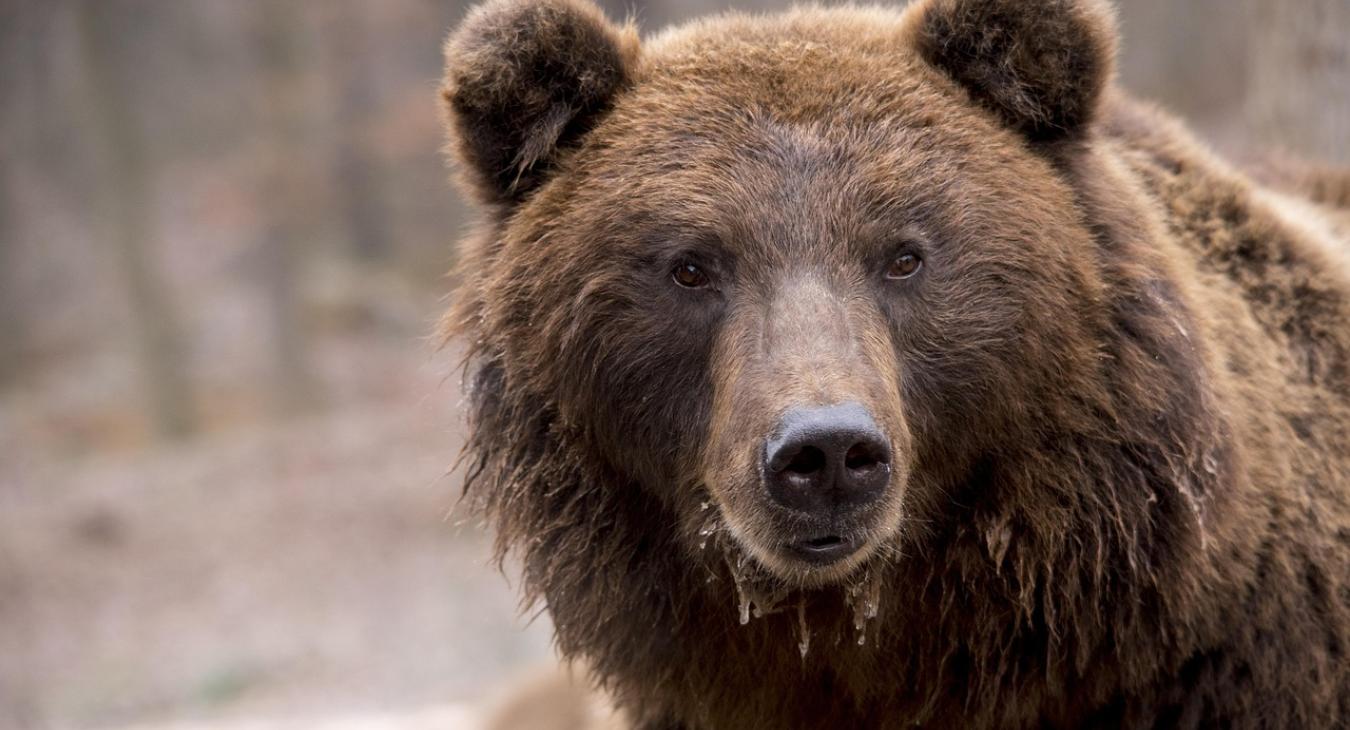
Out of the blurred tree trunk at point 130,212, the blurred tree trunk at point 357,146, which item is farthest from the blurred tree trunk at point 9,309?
the blurred tree trunk at point 130,212

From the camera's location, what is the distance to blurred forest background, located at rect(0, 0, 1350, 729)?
12.0 m

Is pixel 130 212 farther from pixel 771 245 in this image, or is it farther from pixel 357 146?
pixel 771 245

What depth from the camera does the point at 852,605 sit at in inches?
148

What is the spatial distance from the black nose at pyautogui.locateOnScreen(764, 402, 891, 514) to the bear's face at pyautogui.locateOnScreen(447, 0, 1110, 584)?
0.11 metres

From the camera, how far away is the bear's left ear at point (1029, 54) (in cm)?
380

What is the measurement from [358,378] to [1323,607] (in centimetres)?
2072

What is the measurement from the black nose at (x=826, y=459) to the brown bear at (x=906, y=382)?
0.73 feet

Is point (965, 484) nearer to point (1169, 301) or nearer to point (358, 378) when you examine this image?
point (1169, 301)

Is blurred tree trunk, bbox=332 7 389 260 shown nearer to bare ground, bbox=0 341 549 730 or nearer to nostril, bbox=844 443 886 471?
bare ground, bbox=0 341 549 730

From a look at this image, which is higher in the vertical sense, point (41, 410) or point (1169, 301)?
point (1169, 301)

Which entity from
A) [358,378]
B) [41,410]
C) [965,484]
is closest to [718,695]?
[965,484]

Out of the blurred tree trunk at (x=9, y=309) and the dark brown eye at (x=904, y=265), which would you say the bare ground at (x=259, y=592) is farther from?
the blurred tree trunk at (x=9, y=309)

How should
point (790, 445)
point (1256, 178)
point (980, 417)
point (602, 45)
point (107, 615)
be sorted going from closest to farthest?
1. point (790, 445)
2. point (980, 417)
3. point (602, 45)
4. point (1256, 178)
5. point (107, 615)

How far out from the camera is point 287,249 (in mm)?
22188
